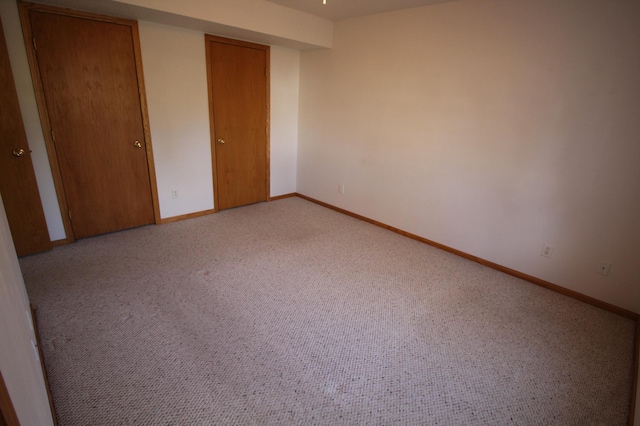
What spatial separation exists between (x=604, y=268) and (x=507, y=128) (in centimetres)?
134

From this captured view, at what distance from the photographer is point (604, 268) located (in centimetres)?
238

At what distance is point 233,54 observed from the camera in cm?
362

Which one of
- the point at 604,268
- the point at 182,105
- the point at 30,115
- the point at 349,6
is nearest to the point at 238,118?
the point at 182,105

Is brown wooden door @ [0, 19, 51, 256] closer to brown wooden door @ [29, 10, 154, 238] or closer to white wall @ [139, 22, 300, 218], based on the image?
brown wooden door @ [29, 10, 154, 238]

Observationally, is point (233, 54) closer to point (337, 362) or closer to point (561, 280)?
point (337, 362)

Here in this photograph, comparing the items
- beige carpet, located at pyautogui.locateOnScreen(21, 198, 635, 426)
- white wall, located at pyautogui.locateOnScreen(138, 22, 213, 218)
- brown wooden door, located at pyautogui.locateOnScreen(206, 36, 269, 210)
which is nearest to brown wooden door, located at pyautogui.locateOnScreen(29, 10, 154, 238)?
white wall, located at pyautogui.locateOnScreen(138, 22, 213, 218)

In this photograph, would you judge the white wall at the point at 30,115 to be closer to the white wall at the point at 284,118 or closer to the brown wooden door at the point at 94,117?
the brown wooden door at the point at 94,117

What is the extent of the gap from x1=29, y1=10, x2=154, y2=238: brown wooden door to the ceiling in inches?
64.3

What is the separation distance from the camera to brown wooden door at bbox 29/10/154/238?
2.61 meters

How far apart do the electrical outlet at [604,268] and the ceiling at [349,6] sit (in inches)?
102

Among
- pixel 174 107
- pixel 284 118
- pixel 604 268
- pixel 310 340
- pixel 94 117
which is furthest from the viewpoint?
pixel 284 118

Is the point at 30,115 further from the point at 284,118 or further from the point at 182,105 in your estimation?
the point at 284,118

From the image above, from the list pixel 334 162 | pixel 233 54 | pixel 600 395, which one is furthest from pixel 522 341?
pixel 233 54

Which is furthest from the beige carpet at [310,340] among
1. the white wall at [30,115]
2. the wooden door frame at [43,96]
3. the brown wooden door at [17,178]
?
the wooden door frame at [43,96]
